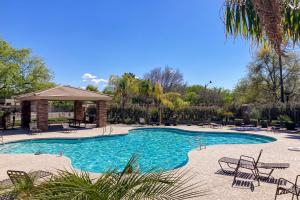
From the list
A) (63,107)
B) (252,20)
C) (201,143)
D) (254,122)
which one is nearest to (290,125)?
(254,122)

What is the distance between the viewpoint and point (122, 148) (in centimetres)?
1437

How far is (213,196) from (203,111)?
2132 cm

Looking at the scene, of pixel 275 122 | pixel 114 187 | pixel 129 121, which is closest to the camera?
pixel 114 187

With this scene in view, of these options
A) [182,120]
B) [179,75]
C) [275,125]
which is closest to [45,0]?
[182,120]

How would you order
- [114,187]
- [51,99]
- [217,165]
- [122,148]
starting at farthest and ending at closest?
[51,99], [122,148], [217,165], [114,187]

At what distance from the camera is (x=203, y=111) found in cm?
2652

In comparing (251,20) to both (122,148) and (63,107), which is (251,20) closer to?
(122,148)

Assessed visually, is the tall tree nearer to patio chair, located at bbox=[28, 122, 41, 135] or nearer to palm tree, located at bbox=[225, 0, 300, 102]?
patio chair, located at bbox=[28, 122, 41, 135]

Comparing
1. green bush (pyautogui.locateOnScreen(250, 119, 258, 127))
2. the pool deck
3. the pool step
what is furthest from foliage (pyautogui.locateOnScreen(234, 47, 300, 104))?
the pool deck

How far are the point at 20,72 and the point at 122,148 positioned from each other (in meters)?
24.0

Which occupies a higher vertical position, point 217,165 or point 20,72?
point 20,72

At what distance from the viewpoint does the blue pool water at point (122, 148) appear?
36.7 ft

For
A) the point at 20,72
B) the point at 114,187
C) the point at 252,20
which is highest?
the point at 20,72

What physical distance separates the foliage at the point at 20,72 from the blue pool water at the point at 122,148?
55.2ft
